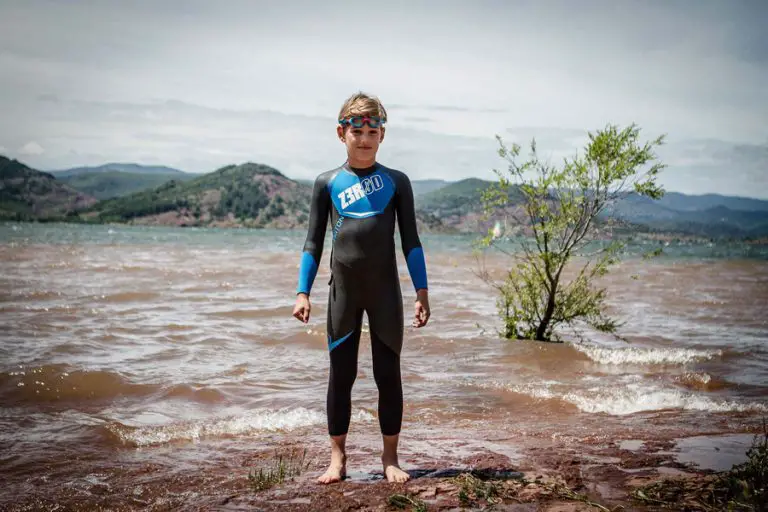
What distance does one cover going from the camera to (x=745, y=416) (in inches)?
267

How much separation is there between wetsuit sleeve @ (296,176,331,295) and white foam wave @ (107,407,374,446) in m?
2.48

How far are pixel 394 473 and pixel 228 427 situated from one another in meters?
2.73

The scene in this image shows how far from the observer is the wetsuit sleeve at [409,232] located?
15.3 feet

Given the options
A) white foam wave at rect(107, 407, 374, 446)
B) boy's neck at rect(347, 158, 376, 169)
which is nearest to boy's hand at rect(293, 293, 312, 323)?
boy's neck at rect(347, 158, 376, 169)

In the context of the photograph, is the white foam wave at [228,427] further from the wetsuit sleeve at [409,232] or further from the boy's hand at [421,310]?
the wetsuit sleeve at [409,232]

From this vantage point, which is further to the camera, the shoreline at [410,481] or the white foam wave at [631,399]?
the white foam wave at [631,399]

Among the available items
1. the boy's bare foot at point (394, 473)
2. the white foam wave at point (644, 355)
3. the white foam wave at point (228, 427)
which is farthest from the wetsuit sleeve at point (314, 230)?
the white foam wave at point (644, 355)

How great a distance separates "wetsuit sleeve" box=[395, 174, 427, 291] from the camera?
4.66 metres

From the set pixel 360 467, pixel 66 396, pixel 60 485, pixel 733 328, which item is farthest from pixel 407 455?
pixel 733 328

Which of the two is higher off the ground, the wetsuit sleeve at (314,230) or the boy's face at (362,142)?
the boy's face at (362,142)

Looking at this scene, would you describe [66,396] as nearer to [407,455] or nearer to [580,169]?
[407,455]

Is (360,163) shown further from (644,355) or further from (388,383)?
(644,355)

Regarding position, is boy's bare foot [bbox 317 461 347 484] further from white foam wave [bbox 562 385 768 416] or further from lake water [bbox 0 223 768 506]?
white foam wave [bbox 562 385 768 416]

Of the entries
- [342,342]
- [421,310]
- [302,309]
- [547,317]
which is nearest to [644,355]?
[547,317]
